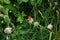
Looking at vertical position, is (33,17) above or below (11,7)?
below

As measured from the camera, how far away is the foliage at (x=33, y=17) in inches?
85.9

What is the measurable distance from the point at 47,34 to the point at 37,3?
1.11ft

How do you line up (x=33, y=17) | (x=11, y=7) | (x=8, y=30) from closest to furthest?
1. (x=8, y=30)
2. (x=11, y=7)
3. (x=33, y=17)

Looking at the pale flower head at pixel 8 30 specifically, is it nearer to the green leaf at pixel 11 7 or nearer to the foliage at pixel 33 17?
the foliage at pixel 33 17

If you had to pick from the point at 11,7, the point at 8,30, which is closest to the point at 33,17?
the point at 11,7

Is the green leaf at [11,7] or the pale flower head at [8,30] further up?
the green leaf at [11,7]

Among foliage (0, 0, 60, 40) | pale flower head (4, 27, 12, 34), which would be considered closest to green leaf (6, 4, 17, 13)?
foliage (0, 0, 60, 40)

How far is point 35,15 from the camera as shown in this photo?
2287mm

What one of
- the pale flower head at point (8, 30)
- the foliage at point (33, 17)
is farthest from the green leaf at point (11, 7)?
the pale flower head at point (8, 30)

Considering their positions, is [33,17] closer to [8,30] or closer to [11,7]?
[11,7]

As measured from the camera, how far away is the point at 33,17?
7.88 ft

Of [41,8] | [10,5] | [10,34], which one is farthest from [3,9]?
[41,8]

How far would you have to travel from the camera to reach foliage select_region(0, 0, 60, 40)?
7.16 feet

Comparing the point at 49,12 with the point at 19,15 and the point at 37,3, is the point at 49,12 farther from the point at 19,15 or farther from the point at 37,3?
the point at 19,15
